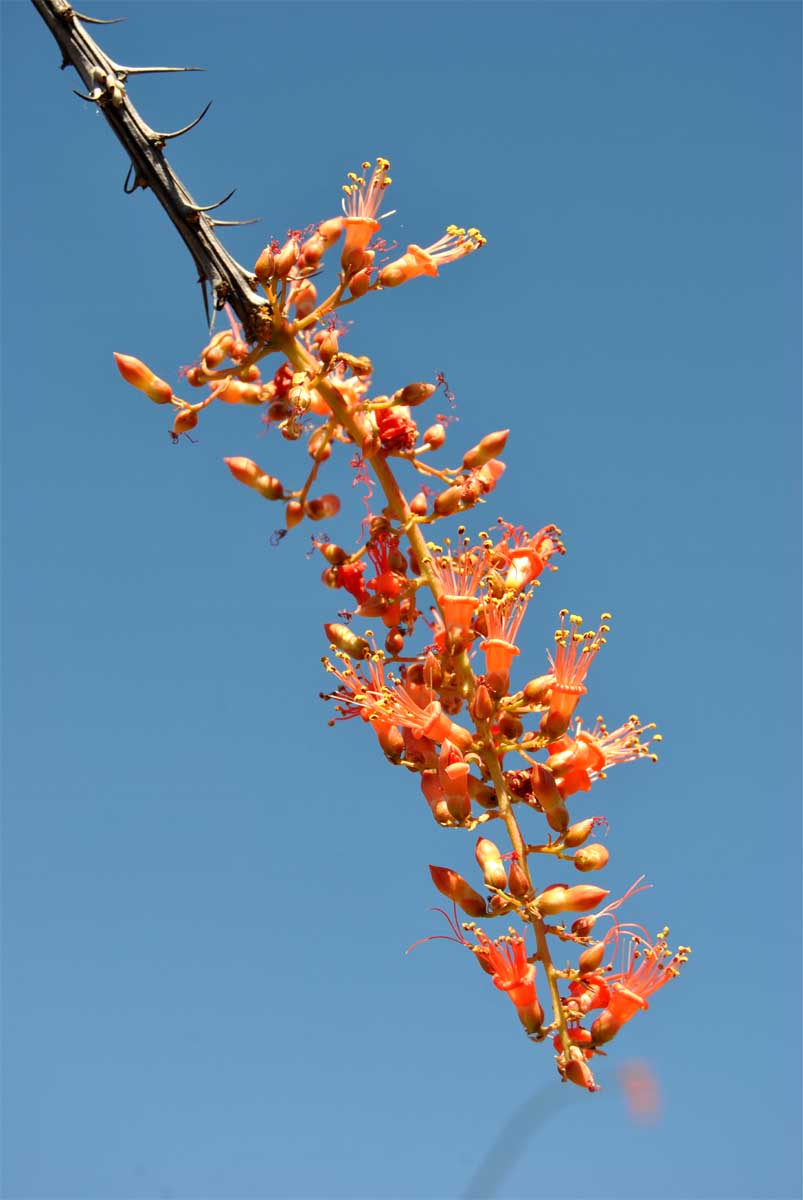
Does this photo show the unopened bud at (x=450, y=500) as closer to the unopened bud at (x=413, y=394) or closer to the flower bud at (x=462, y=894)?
the unopened bud at (x=413, y=394)

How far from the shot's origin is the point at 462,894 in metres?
4.60

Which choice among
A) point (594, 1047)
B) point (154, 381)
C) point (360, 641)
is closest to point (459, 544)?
point (360, 641)

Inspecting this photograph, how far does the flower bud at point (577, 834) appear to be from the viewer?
15.3ft

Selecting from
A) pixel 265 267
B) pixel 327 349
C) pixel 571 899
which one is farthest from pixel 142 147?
pixel 571 899

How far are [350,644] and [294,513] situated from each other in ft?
1.76

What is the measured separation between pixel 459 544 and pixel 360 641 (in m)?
0.52

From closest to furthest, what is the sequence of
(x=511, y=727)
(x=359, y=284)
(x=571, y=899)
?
(x=571, y=899)
(x=511, y=727)
(x=359, y=284)

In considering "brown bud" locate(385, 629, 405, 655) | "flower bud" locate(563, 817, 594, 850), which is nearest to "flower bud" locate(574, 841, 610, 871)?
"flower bud" locate(563, 817, 594, 850)

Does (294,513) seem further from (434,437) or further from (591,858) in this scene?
(591,858)

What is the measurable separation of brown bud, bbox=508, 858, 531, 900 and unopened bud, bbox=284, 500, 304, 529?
5.01ft

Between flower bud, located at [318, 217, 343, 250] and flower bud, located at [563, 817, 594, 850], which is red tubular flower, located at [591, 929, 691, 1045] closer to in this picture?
flower bud, located at [563, 817, 594, 850]

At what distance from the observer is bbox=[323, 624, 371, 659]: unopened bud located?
5031 mm

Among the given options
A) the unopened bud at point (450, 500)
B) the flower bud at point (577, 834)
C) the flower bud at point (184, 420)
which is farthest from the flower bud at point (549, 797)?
the flower bud at point (184, 420)

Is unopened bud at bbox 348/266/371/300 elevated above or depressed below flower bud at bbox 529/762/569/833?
above
